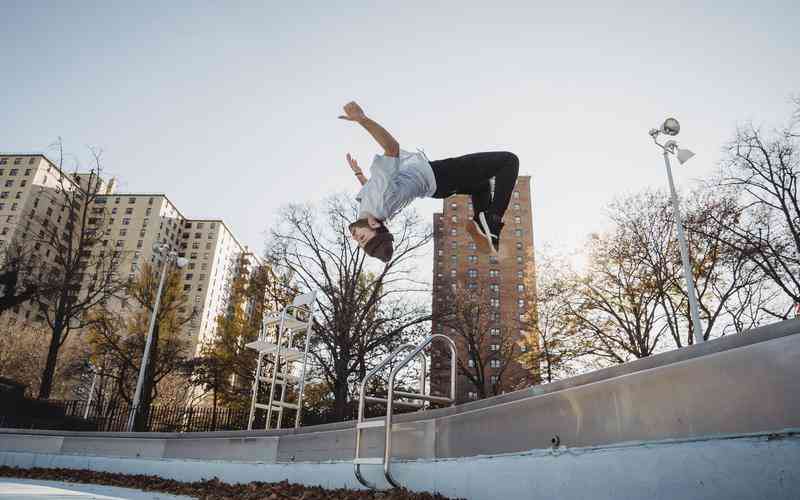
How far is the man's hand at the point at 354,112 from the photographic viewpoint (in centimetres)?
364

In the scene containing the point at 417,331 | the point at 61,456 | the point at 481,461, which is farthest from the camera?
the point at 417,331

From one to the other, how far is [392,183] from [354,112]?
0.64m

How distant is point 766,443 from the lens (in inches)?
69.6

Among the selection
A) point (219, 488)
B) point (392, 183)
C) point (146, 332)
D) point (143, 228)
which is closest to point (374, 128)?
point (392, 183)

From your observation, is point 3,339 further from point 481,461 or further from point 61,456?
point 481,461

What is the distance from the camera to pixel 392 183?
3.85 meters

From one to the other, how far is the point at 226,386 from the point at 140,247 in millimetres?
69897

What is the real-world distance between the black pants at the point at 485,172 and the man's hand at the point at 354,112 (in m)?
0.82

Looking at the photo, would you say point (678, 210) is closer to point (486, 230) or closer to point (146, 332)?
point (486, 230)

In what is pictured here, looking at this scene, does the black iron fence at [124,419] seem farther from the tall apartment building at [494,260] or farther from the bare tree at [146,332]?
the tall apartment building at [494,260]

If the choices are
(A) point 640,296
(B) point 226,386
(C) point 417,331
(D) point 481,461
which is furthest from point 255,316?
(D) point 481,461

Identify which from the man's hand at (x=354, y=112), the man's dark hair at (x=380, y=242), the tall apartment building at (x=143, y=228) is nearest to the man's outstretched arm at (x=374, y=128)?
the man's hand at (x=354, y=112)

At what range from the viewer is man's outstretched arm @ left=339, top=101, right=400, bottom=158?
3.66 metres

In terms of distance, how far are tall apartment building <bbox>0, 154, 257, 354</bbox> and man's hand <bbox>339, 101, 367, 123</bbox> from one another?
70692mm
